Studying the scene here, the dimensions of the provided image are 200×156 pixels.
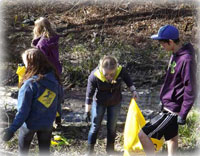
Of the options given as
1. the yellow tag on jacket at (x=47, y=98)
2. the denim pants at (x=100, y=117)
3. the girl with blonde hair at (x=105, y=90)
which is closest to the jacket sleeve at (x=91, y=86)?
the girl with blonde hair at (x=105, y=90)

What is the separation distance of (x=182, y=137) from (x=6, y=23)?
22.6ft

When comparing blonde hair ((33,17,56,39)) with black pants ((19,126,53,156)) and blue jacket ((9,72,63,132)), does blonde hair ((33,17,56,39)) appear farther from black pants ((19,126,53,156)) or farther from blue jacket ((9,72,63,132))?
black pants ((19,126,53,156))

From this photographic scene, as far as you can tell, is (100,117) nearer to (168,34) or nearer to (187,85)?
(187,85)

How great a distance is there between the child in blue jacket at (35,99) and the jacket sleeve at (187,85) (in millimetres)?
1381

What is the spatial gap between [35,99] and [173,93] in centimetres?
152

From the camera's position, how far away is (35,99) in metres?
3.54

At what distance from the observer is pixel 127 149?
13.7ft

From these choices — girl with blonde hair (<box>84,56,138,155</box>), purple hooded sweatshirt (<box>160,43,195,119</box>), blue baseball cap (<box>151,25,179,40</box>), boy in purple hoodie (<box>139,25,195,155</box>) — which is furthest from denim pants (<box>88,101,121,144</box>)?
blue baseball cap (<box>151,25,179,40</box>)

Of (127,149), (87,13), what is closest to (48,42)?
(127,149)

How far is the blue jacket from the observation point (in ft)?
11.4

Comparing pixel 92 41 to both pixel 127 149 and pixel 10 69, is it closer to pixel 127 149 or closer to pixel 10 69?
pixel 10 69

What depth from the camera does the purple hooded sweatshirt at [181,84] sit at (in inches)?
142

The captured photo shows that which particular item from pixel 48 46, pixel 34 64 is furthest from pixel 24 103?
pixel 48 46

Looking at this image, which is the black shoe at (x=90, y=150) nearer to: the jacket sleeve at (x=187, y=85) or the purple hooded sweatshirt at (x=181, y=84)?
the purple hooded sweatshirt at (x=181, y=84)
